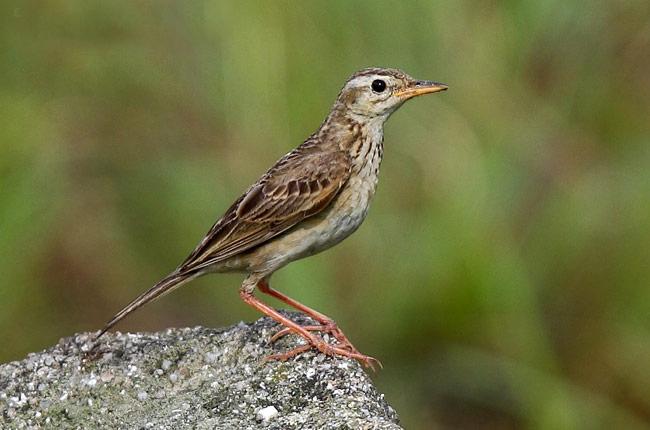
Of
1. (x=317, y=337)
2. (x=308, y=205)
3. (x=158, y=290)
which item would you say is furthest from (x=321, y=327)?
(x=158, y=290)

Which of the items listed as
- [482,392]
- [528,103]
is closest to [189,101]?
[528,103]

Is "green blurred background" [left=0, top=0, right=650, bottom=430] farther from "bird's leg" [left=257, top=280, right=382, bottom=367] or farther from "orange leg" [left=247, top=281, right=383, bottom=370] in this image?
"orange leg" [left=247, top=281, right=383, bottom=370]

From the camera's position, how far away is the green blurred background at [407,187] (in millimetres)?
7965

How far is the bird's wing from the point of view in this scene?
6.14 metres

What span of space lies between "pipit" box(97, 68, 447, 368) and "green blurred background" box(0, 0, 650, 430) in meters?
1.46

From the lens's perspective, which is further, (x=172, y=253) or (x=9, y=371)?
(x=172, y=253)

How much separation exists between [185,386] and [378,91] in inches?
75.2

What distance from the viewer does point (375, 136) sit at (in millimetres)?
6469

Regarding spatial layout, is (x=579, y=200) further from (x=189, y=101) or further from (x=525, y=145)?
(x=189, y=101)

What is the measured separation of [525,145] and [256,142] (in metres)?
1.79

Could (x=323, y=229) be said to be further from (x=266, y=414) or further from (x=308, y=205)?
(x=266, y=414)

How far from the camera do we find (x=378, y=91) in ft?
21.2

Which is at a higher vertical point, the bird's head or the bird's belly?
the bird's head

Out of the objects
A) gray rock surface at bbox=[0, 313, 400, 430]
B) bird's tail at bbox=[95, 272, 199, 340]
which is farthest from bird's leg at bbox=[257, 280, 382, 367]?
bird's tail at bbox=[95, 272, 199, 340]
